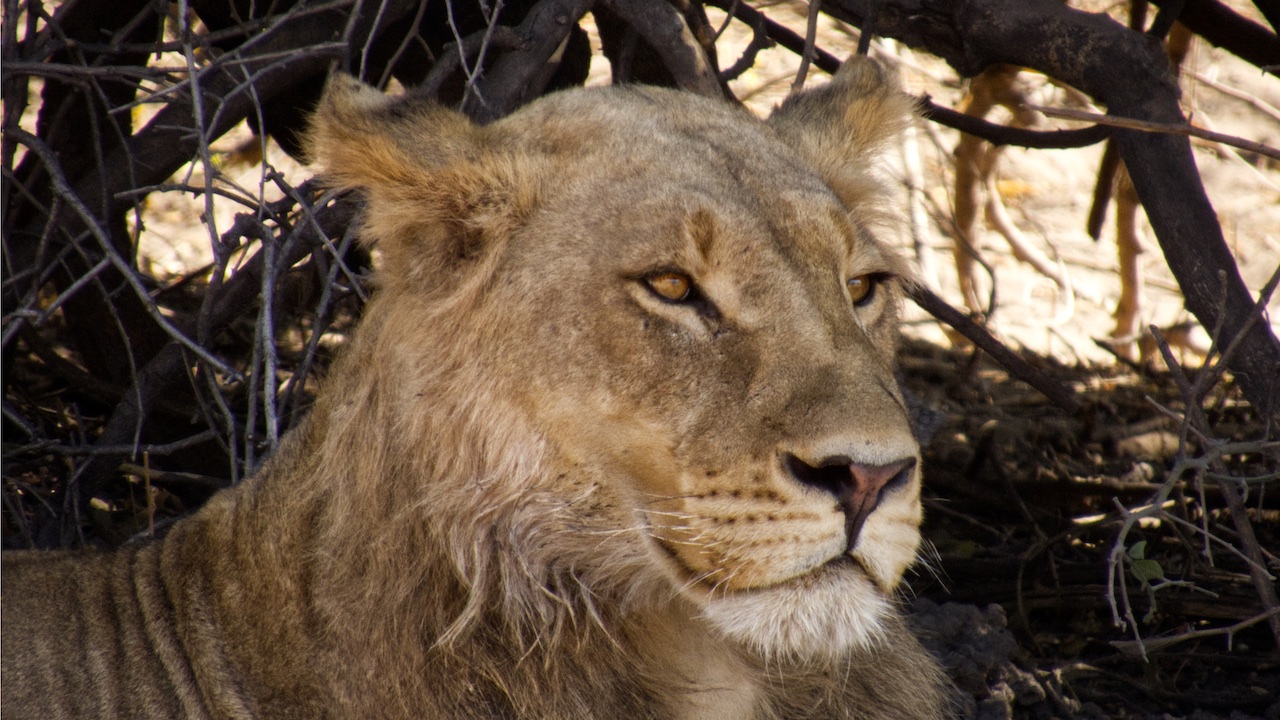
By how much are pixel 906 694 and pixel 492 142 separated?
5.15 ft

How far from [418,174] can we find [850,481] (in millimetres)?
1077

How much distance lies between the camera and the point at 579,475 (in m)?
2.46

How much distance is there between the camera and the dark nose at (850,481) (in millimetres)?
2164

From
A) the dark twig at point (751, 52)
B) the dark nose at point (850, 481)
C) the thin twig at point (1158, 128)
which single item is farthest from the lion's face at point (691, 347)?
the dark twig at point (751, 52)

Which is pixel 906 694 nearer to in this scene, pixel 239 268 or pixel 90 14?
pixel 239 268

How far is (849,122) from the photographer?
129 inches

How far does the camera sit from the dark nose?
85.2 inches

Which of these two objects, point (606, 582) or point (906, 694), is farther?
point (906, 694)

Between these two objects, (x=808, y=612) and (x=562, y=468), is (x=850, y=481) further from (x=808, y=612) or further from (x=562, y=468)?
(x=562, y=468)

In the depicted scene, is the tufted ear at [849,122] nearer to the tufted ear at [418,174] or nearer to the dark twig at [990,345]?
the tufted ear at [418,174]

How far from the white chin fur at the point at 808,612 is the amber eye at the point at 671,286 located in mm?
584

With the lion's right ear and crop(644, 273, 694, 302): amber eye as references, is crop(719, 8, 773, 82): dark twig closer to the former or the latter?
the lion's right ear

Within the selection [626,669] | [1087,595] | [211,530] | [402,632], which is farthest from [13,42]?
[1087,595]

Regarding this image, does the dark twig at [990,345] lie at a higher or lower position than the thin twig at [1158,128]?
lower
